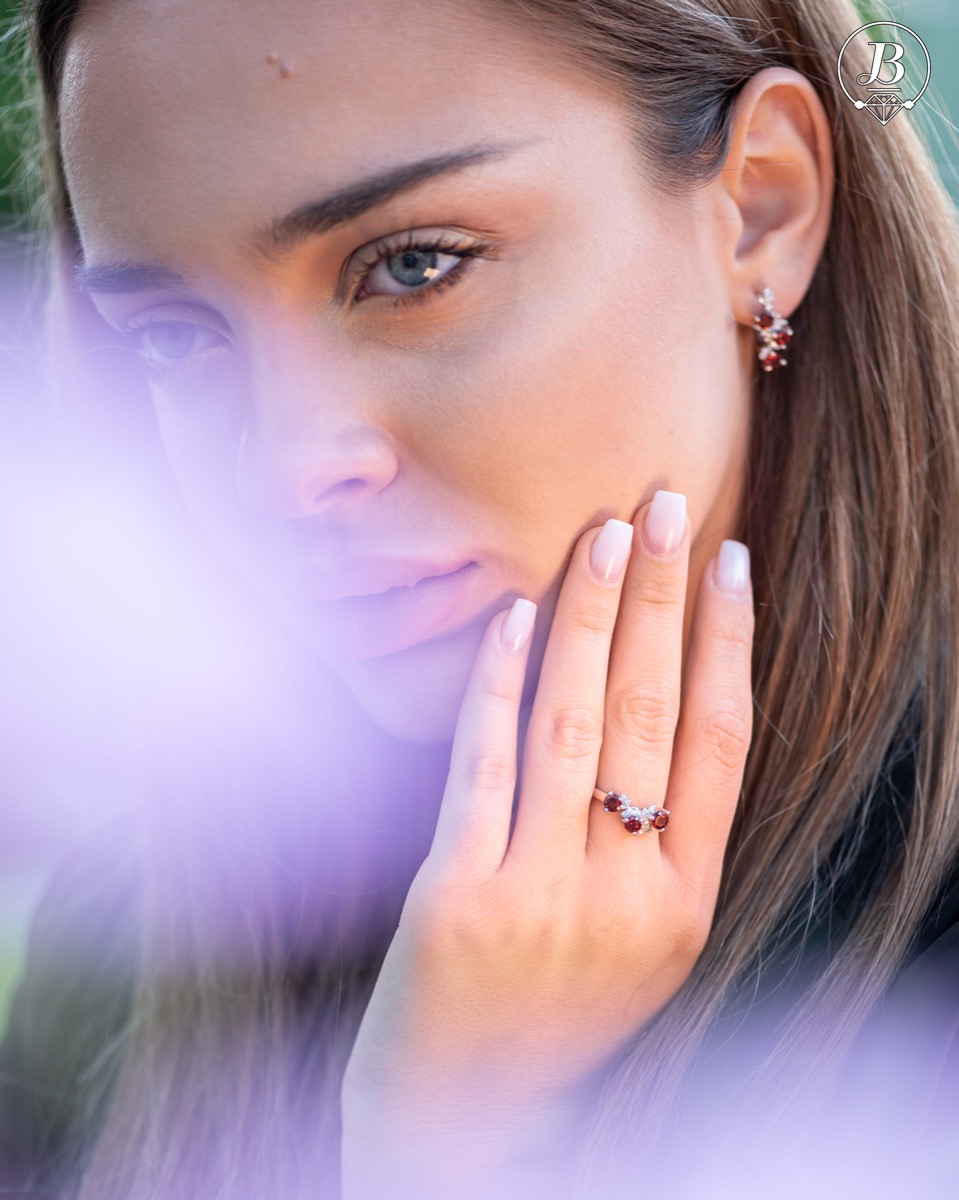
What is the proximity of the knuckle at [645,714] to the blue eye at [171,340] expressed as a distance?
77cm

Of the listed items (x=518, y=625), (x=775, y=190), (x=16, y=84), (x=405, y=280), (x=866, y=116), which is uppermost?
(x=16, y=84)

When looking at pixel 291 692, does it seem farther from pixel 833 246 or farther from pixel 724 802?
pixel 833 246

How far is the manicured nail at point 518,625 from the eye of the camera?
148 cm

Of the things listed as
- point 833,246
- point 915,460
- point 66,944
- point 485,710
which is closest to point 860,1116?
point 485,710

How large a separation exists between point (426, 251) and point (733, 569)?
644 mm

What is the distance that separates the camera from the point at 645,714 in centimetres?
154

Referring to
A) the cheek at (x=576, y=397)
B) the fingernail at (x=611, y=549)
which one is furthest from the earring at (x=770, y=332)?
the fingernail at (x=611, y=549)

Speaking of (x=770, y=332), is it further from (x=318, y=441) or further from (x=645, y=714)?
(x=318, y=441)

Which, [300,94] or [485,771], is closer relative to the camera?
[300,94]

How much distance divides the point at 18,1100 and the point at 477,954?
1316 millimetres

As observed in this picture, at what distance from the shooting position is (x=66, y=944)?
2254 mm

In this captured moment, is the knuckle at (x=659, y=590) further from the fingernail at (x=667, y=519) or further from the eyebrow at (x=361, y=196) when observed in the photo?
the eyebrow at (x=361, y=196)

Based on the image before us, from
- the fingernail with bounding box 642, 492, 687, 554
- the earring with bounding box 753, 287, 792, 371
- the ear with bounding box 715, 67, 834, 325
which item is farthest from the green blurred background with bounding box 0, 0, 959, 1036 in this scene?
the fingernail with bounding box 642, 492, 687, 554
